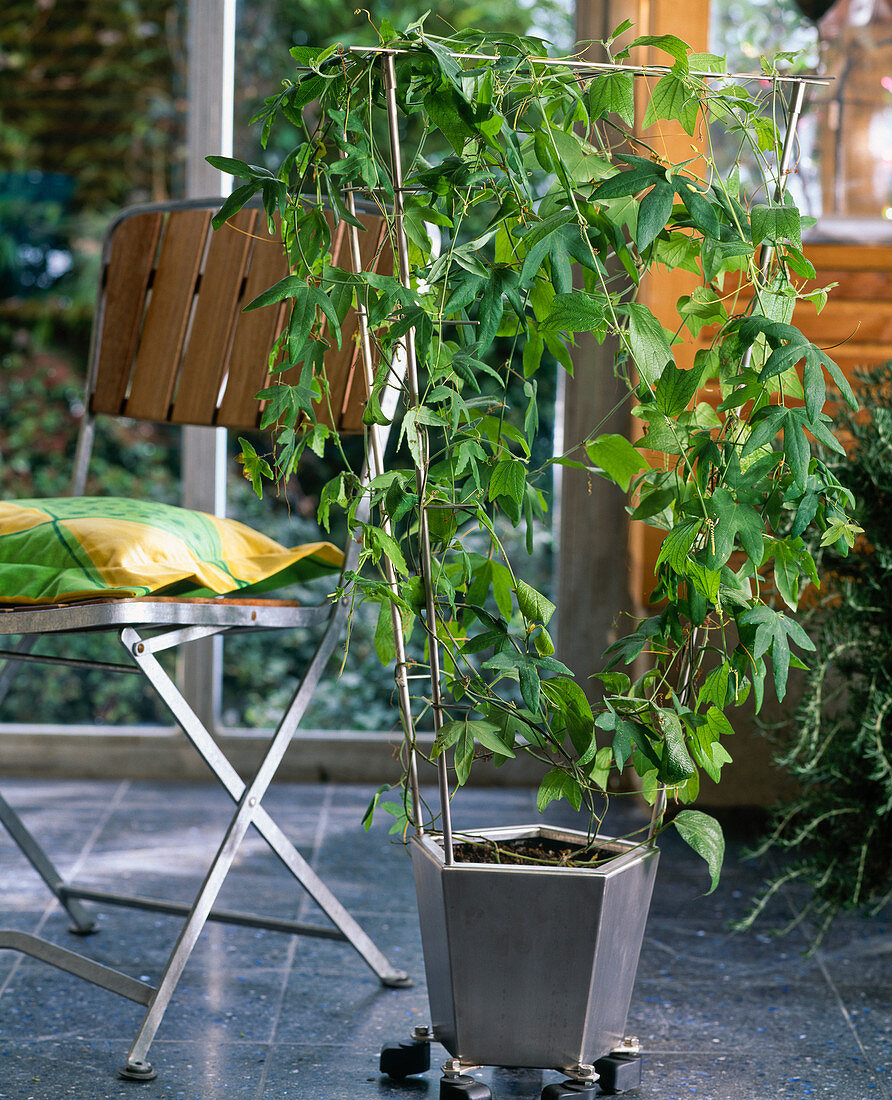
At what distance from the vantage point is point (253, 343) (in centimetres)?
158

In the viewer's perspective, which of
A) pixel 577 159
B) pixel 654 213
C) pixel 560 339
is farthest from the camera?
pixel 560 339

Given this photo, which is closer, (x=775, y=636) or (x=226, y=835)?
(x=775, y=636)

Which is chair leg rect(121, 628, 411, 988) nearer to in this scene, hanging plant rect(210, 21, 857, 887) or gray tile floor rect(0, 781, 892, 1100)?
gray tile floor rect(0, 781, 892, 1100)

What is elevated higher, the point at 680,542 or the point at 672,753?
the point at 680,542

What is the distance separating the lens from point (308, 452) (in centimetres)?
259

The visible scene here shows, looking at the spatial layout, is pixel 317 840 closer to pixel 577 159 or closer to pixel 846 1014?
pixel 846 1014

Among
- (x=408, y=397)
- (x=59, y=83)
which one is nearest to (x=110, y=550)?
(x=408, y=397)

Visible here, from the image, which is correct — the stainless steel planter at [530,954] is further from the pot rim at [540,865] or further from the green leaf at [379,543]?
the green leaf at [379,543]

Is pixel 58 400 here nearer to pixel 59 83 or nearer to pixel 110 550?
pixel 59 83

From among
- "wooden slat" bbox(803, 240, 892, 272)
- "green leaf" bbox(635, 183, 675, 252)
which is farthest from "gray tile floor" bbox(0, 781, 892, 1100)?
"wooden slat" bbox(803, 240, 892, 272)

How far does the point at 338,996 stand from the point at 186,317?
2.96ft

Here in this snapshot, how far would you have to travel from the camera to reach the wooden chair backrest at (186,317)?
158 cm

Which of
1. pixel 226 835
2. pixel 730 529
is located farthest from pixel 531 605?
pixel 226 835

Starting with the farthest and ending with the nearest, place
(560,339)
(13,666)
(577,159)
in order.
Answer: (13,666), (560,339), (577,159)
